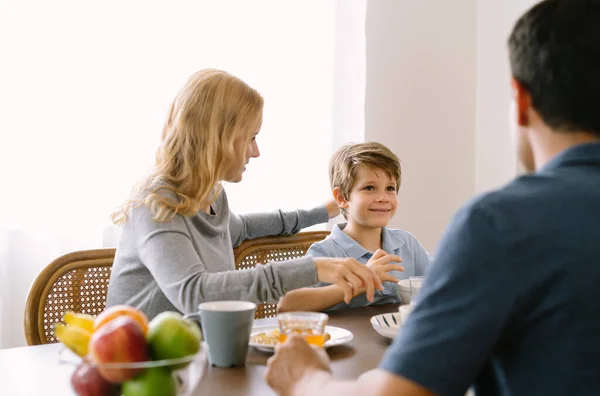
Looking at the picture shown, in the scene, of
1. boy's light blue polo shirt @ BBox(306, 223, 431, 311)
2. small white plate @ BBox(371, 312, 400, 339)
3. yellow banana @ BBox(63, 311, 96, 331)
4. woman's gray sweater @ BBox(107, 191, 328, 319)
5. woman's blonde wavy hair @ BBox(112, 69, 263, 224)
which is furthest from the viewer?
boy's light blue polo shirt @ BBox(306, 223, 431, 311)

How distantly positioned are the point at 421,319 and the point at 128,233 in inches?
45.2

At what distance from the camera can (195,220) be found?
5.98ft

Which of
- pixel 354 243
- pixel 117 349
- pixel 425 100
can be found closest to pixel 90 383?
pixel 117 349

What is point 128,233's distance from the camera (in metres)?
1.75

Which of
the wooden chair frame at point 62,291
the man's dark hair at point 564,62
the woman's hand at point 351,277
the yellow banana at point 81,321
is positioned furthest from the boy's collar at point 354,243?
the man's dark hair at point 564,62

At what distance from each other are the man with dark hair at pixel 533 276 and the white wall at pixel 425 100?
2299mm

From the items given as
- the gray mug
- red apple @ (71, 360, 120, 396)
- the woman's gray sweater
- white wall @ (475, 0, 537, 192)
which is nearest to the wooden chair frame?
the woman's gray sweater

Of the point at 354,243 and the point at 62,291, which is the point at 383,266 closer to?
the point at 354,243

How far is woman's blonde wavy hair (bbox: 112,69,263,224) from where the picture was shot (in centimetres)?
177

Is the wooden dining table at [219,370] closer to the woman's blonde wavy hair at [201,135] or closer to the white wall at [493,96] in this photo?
the woman's blonde wavy hair at [201,135]

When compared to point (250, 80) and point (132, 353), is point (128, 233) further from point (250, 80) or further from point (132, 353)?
point (250, 80)

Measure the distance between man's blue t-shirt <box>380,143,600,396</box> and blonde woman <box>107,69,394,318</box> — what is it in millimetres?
747

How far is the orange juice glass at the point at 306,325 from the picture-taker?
1.23 meters

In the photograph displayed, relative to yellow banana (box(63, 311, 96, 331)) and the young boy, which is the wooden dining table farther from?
the young boy
